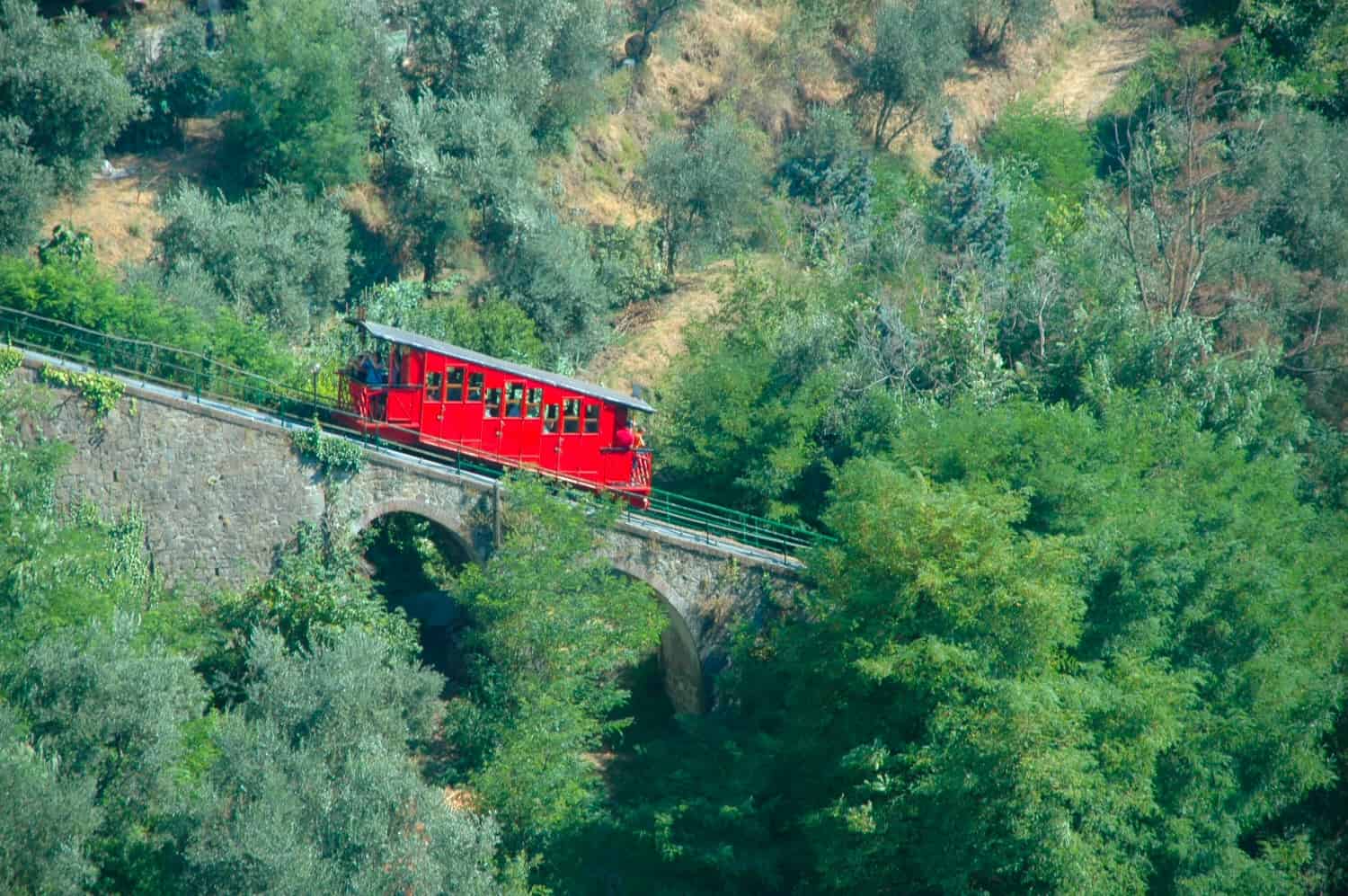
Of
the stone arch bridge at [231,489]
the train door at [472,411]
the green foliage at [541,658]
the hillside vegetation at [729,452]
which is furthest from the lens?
the train door at [472,411]

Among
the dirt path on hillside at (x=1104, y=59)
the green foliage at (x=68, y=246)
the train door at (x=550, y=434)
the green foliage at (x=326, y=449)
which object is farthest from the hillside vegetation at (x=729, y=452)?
the dirt path on hillside at (x=1104, y=59)

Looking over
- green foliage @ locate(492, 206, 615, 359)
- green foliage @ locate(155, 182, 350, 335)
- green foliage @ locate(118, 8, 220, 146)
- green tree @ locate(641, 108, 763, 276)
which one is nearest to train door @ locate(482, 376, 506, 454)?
green foliage @ locate(492, 206, 615, 359)

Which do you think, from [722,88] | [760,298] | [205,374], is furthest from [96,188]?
[722,88]

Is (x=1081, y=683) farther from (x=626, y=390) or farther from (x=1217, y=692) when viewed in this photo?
(x=626, y=390)

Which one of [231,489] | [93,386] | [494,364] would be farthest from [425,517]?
[93,386]

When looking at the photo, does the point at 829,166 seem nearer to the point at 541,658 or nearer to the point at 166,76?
the point at 166,76

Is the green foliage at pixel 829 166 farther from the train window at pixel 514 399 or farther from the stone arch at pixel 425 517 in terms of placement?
the stone arch at pixel 425 517
